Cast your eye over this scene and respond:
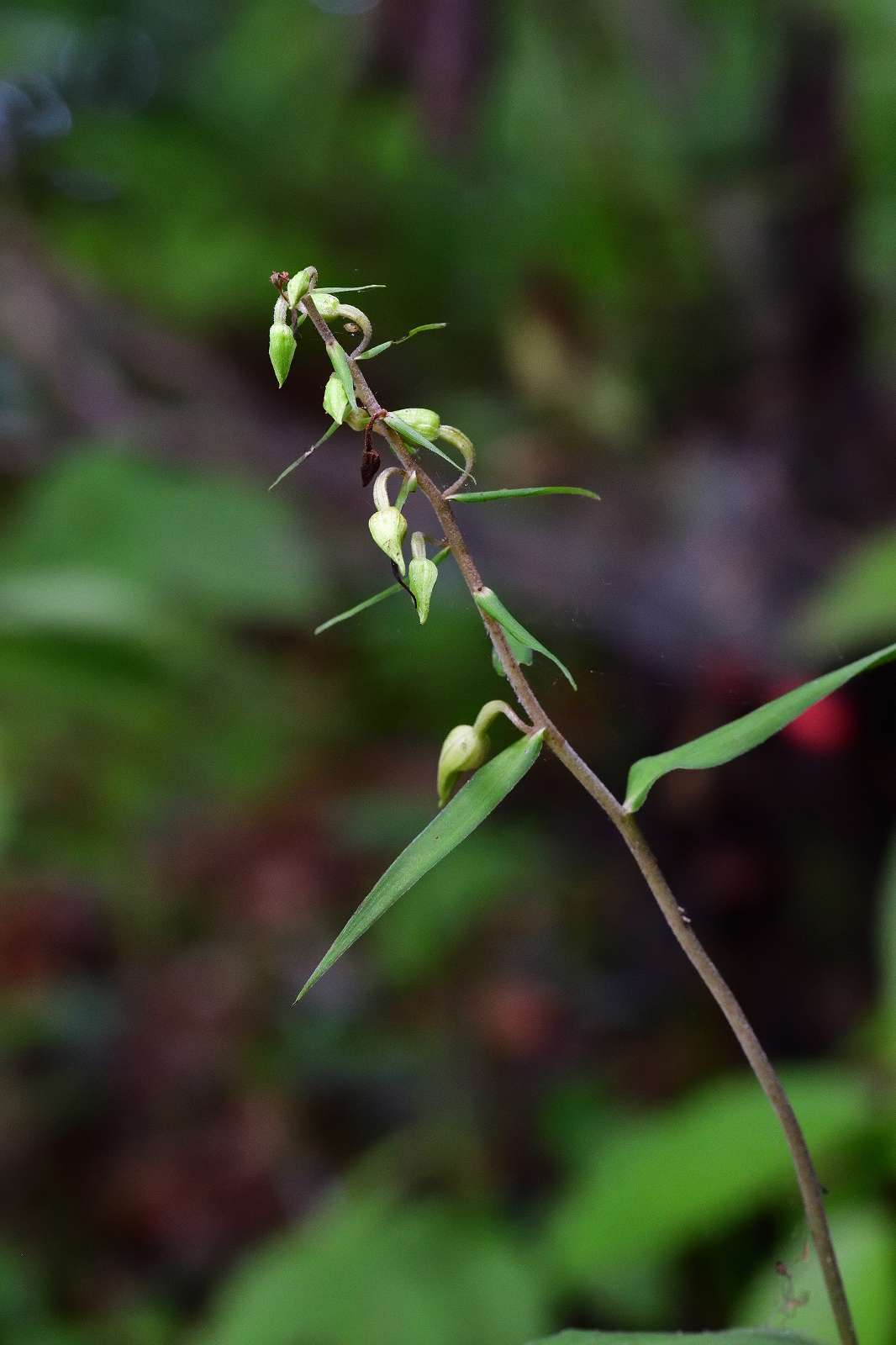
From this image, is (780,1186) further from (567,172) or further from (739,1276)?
(567,172)

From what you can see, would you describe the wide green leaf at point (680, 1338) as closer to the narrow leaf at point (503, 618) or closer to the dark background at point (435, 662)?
the narrow leaf at point (503, 618)

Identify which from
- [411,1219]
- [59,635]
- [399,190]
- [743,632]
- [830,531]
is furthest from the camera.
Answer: [399,190]

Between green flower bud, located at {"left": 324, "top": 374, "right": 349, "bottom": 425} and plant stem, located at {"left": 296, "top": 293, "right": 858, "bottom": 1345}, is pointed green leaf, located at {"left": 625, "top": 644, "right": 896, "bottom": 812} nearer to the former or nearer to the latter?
plant stem, located at {"left": 296, "top": 293, "right": 858, "bottom": 1345}

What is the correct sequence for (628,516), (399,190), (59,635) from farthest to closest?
(399,190), (628,516), (59,635)

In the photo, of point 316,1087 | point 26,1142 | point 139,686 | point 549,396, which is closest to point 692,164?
point 549,396

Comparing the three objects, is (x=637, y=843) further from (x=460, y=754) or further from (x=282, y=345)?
(x=282, y=345)

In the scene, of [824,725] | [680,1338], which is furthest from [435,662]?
[680,1338]
